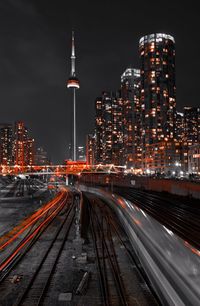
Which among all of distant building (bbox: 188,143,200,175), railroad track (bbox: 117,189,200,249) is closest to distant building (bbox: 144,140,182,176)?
distant building (bbox: 188,143,200,175)

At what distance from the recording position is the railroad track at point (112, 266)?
12570mm

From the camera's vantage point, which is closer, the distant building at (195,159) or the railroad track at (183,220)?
the railroad track at (183,220)

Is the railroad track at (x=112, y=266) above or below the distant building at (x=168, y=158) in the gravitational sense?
below

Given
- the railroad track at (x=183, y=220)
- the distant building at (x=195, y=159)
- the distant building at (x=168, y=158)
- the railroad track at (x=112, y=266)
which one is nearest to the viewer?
the railroad track at (x=112, y=266)

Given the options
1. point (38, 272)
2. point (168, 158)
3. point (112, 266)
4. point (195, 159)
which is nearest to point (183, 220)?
point (112, 266)

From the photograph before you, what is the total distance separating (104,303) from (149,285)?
9.66 feet

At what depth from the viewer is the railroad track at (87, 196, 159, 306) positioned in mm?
12570

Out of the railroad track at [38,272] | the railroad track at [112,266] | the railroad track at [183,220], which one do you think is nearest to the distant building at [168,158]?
the railroad track at [183,220]

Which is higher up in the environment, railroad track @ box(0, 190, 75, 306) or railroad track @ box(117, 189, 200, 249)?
railroad track @ box(117, 189, 200, 249)

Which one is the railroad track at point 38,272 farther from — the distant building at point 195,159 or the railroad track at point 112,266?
the distant building at point 195,159

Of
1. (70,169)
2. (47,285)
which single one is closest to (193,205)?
(47,285)

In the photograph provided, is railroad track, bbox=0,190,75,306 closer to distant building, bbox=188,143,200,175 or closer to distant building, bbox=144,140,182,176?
distant building, bbox=188,143,200,175

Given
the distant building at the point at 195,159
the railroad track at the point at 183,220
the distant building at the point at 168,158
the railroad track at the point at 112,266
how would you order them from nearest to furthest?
1. the railroad track at the point at 112,266
2. the railroad track at the point at 183,220
3. the distant building at the point at 195,159
4. the distant building at the point at 168,158

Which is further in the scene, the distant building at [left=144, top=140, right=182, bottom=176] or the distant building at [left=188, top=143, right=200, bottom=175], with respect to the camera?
the distant building at [left=144, top=140, right=182, bottom=176]
